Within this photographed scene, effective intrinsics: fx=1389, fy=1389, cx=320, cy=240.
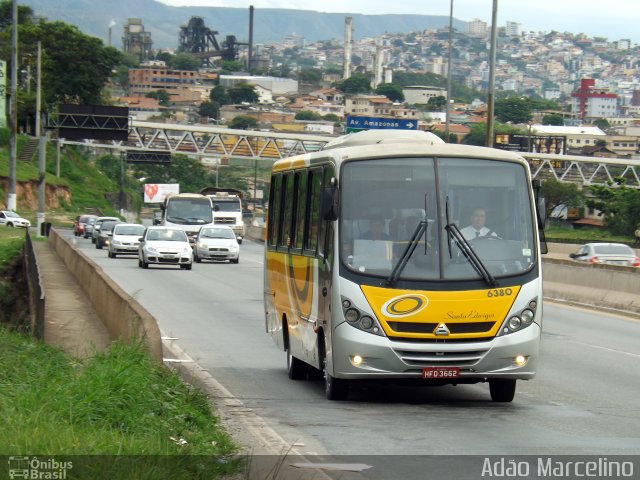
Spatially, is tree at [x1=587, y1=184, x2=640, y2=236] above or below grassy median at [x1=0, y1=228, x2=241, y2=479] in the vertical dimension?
below

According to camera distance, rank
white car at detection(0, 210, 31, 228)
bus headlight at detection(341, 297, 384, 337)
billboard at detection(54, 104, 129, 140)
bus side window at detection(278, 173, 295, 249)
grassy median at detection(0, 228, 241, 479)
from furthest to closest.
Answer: billboard at detection(54, 104, 129, 140) → white car at detection(0, 210, 31, 228) → bus side window at detection(278, 173, 295, 249) → bus headlight at detection(341, 297, 384, 337) → grassy median at detection(0, 228, 241, 479)

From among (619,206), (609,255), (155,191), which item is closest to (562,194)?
(619,206)

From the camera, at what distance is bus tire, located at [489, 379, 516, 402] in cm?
1384

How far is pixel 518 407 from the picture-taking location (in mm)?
13578

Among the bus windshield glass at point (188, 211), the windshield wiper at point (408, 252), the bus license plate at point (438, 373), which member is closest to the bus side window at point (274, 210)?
the windshield wiper at point (408, 252)

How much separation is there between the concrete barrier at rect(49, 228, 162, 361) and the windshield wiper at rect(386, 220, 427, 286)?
8.16ft

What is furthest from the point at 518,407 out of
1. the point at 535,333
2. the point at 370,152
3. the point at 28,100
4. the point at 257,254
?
the point at 28,100

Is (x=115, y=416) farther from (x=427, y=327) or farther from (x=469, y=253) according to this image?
(x=469, y=253)

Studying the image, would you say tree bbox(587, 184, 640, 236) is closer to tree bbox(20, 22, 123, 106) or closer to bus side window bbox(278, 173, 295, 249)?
tree bbox(20, 22, 123, 106)

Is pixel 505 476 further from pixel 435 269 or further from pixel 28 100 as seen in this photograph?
pixel 28 100

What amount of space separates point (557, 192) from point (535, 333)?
395ft

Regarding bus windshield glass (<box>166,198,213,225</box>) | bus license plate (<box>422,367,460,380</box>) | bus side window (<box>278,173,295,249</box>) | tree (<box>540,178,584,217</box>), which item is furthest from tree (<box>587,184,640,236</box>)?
bus license plate (<box>422,367,460,380</box>)

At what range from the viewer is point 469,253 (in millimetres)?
13398

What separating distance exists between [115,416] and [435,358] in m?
3.92
